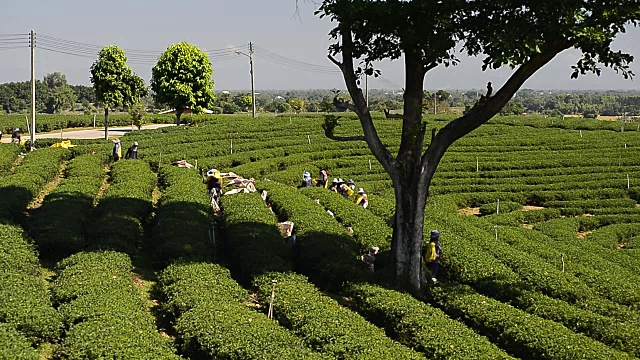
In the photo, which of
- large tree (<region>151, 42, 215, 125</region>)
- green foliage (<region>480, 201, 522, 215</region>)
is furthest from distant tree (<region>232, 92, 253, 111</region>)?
green foliage (<region>480, 201, 522, 215</region>)

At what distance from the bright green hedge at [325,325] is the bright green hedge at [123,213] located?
4.29 metres

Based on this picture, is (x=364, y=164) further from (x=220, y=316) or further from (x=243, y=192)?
(x=220, y=316)

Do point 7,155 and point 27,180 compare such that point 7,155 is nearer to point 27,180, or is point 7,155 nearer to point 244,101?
point 27,180

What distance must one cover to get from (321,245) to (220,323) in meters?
5.76

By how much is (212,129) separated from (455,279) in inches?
1166

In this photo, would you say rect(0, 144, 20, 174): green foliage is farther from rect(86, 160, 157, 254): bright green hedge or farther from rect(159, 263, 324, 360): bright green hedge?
rect(159, 263, 324, 360): bright green hedge

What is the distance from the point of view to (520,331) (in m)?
12.2

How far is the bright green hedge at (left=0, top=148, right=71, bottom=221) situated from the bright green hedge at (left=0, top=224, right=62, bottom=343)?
145 inches

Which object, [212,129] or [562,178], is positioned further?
[212,129]

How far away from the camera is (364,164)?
37.5m

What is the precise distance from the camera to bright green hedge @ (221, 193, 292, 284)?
15.6m

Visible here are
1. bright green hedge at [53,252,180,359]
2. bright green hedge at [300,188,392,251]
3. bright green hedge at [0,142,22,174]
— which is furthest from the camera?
bright green hedge at [0,142,22,174]

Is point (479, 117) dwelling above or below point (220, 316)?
above

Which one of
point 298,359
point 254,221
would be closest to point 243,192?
point 254,221
